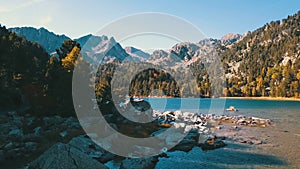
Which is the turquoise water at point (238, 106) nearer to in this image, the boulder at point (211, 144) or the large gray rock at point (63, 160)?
the boulder at point (211, 144)

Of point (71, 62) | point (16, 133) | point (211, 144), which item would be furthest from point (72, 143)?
point (71, 62)

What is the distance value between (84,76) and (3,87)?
48.1 feet

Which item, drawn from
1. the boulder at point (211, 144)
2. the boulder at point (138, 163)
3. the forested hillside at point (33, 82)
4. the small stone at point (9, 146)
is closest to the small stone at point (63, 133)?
the small stone at point (9, 146)

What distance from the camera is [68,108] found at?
4338 centimetres

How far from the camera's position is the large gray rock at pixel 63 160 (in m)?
16.2

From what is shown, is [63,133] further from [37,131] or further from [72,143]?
[72,143]

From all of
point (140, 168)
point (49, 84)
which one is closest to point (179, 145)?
point (140, 168)

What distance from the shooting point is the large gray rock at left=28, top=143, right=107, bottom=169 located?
16.2 metres

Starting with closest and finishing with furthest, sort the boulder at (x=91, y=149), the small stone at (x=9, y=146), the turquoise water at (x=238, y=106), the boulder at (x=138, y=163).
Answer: the boulder at (x=138, y=163), the small stone at (x=9, y=146), the boulder at (x=91, y=149), the turquoise water at (x=238, y=106)

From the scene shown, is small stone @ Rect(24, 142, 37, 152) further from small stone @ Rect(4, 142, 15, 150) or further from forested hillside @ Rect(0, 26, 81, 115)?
forested hillside @ Rect(0, 26, 81, 115)

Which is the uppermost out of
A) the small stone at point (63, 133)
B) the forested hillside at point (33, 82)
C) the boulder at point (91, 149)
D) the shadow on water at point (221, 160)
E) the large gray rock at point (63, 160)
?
the forested hillside at point (33, 82)

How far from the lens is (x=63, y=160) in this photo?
1647 cm

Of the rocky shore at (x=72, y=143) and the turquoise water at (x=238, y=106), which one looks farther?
the turquoise water at (x=238, y=106)

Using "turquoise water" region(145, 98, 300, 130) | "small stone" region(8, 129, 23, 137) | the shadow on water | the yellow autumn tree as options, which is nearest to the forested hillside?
the yellow autumn tree
